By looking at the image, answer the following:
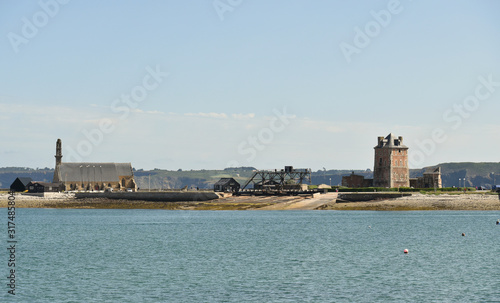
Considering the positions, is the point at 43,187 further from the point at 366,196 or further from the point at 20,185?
the point at 366,196

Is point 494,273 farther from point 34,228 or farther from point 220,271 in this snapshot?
point 34,228

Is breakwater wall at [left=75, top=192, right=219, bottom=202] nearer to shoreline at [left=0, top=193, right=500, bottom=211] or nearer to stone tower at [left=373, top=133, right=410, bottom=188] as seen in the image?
shoreline at [left=0, top=193, right=500, bottom=211]

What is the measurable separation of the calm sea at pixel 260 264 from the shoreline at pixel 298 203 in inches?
1339

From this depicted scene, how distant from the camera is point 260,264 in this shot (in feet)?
170

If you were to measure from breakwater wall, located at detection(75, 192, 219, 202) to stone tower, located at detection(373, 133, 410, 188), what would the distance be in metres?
52.1

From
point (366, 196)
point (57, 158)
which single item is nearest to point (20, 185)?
point (57, 158)

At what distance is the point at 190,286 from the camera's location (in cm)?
4162

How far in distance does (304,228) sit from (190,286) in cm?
4734

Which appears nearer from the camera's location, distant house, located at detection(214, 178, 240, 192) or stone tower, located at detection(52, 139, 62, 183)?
distant house, located at detection(214, 178, 240, 192)

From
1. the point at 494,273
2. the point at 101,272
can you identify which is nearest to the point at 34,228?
the point at 101,272

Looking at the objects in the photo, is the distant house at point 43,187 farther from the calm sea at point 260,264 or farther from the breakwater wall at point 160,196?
the calm sea at point 260,264

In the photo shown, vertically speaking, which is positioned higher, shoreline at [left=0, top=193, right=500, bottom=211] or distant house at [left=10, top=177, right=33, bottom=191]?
distant house at [left=10, top=177, right=33, bottom=191]

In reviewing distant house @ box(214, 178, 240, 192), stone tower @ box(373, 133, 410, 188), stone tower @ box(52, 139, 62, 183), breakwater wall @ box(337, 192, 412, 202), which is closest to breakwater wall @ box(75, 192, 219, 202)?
breakwater wall @ box(337, 192, 412, 202)

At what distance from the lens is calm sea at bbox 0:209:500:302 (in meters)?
39.0
